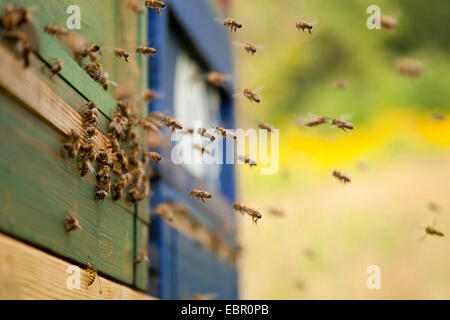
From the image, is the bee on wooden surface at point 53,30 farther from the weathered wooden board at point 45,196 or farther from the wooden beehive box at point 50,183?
the weathered wooden board at point 45,196

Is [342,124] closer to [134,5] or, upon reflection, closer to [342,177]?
[342,177]

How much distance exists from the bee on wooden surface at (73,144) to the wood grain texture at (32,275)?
2.03 ft


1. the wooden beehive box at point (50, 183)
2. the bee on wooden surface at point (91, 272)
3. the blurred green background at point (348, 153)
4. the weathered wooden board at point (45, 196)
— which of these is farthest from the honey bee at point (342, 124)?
the blurred green background at point (348, 153)

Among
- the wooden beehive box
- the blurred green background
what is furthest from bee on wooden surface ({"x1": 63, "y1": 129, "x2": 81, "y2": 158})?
the blurred green background

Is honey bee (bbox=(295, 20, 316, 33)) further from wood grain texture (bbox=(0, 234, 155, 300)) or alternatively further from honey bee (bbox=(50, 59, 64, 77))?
wood grain texture (bbox=(0, 234, 155, 300))

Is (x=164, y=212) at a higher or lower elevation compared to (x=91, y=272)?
higher

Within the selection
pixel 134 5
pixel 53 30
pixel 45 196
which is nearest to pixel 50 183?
pixel 45 196

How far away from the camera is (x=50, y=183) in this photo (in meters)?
3.85

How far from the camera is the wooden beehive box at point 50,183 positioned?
3330 millimetres

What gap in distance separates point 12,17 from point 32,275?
121 centimetres

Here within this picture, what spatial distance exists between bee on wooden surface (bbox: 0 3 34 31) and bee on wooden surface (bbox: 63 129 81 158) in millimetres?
877

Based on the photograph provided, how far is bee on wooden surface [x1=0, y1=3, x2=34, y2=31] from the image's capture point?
10.8 ft

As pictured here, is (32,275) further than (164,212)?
No

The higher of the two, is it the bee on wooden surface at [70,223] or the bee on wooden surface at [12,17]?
the bee on wooden surface at [12,17]
